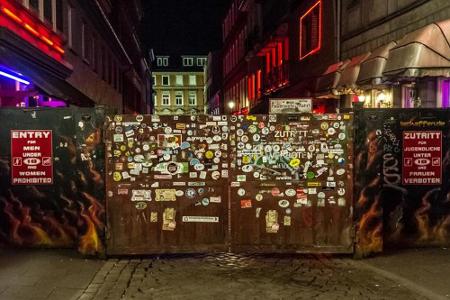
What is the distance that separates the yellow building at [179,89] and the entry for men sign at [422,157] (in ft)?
289

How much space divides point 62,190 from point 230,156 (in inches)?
102

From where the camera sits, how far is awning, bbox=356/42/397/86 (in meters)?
Answer: 11.8

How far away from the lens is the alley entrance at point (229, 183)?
6.98m

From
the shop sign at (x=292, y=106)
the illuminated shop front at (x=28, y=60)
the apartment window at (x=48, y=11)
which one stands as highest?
the apartment window at (x=48, y=11)

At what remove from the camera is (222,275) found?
6430 mm

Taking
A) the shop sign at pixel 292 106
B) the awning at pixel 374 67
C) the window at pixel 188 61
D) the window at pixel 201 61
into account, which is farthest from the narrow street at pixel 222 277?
the window at pixel 201 61

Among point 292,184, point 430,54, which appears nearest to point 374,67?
point 430,54

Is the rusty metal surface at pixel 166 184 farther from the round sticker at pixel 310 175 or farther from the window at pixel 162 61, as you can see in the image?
the window at pixel 162 61

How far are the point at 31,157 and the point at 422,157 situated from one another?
18.8 ft

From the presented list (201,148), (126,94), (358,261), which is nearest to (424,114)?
(358,261)

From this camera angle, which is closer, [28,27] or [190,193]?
[190,193]

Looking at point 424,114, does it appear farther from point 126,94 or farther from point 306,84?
point 126,94

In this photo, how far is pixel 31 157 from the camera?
754 cm

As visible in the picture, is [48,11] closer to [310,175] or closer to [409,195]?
[310,175]
